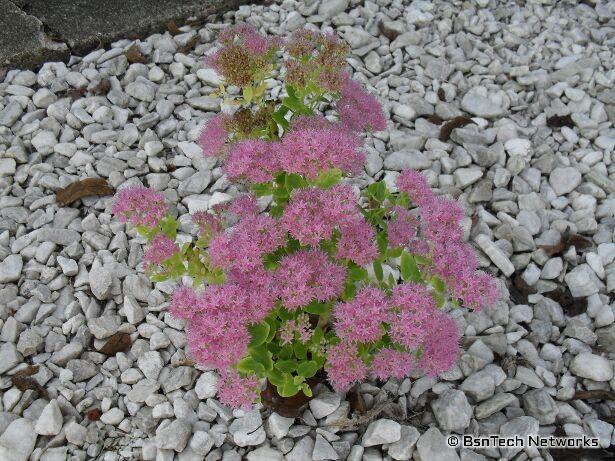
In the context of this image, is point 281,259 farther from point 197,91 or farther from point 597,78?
point 597,78

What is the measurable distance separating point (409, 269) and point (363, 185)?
0.83 metres

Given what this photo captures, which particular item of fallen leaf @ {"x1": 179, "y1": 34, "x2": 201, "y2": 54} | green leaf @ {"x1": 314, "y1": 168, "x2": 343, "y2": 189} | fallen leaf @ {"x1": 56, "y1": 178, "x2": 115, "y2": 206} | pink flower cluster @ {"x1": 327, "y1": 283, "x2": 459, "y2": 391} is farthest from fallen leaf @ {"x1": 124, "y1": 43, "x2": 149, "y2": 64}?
pink flower cluster @ {"x1": 327, "y1": 283, "x2": 459, "y2": 391}

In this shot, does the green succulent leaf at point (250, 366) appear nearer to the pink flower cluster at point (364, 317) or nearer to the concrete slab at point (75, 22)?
the pink flower cluster at point (364, 317)

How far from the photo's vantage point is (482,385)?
Answer: 1728 mm

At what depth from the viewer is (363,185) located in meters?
2.25

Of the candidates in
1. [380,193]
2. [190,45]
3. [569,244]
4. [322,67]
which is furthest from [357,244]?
[190,45]

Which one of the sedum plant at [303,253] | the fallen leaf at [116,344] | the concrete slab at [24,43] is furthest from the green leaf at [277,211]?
the concrete slab at [24,43]

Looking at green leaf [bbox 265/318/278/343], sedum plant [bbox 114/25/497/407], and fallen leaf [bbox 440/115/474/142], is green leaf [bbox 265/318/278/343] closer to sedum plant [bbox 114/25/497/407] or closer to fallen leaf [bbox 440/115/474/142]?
sedum plant [bbox 114/25/497/407]

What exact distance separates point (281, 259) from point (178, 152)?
1126mm

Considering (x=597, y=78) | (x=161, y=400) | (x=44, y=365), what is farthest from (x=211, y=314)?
(x=597, y=78)

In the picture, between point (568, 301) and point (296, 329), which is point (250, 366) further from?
point (568, 301)

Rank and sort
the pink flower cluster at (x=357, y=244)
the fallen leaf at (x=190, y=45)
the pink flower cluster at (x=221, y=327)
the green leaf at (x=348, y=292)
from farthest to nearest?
the fallen leaf at (x=190, y=45) → the green leaf at (x=348, y=292) → the pink flower cluster at (x=357, y=244) → the pink flower cluster at (x=221, y=327)

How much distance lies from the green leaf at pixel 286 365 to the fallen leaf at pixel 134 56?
1.67m

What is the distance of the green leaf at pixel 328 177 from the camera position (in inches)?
51.8
